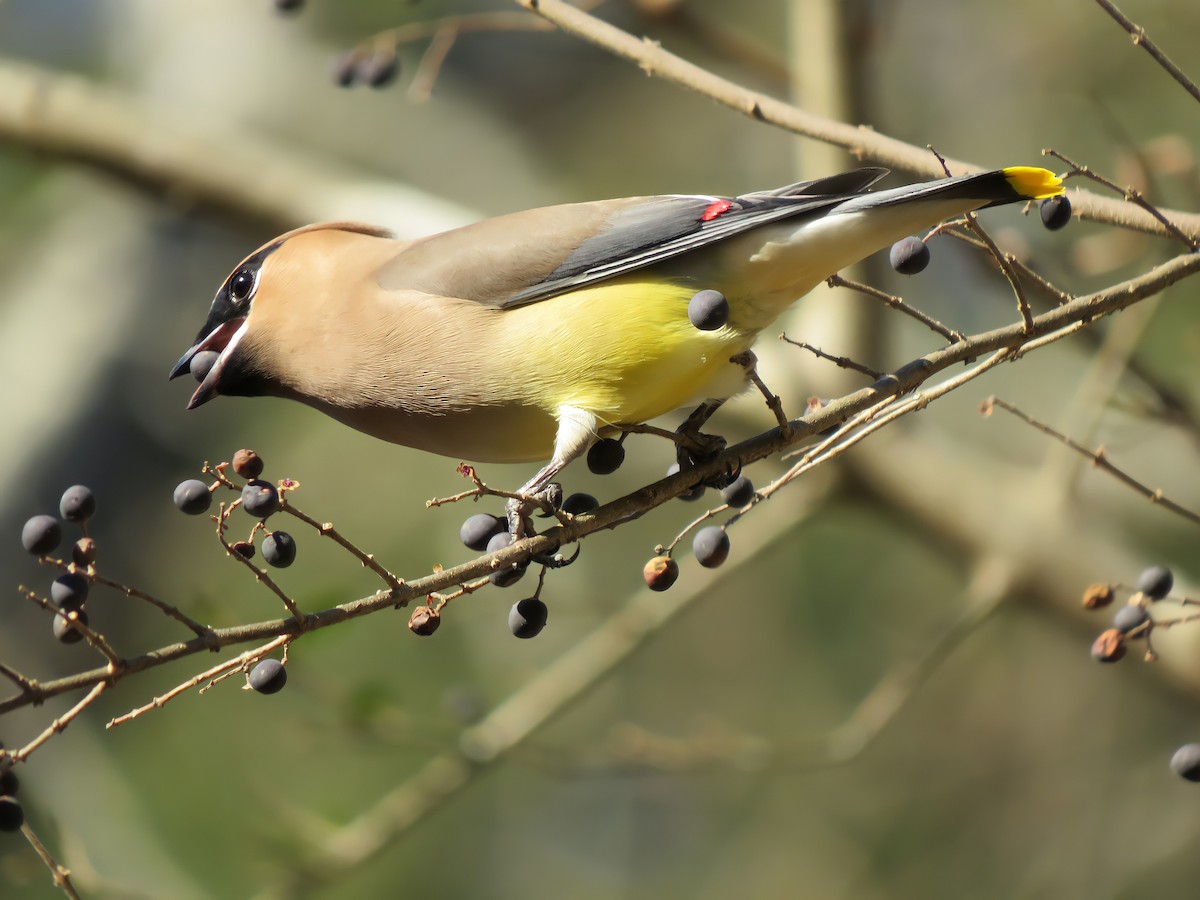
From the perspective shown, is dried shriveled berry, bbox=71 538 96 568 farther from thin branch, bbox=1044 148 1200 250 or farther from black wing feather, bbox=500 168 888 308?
thin branch, bbox=1044 148 1200 250

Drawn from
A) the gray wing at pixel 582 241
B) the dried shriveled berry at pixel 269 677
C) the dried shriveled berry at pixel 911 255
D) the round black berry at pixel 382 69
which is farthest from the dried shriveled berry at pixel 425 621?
the round black berry at pixel 382 69

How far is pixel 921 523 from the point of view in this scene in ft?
16.6

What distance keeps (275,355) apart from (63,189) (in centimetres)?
650

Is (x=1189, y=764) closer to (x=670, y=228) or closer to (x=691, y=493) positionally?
(x=691, y=493)

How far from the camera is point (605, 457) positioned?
2.80m

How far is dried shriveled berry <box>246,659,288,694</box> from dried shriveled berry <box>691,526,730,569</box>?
2.69 feet

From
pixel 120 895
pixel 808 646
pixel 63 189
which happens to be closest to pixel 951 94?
pixel 808 646

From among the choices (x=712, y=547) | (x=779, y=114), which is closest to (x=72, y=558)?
(x=712, y=547)

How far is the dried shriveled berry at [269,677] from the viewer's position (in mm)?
2146

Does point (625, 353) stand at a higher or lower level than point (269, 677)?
higher

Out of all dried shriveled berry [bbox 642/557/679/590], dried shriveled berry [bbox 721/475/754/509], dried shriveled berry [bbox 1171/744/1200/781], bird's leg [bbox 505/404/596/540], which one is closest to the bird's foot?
bird's leg [bbox 505/404/596/540]

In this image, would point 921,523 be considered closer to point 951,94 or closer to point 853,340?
point 853,340

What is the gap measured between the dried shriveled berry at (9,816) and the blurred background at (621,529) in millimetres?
957

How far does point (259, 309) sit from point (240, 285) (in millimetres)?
134
